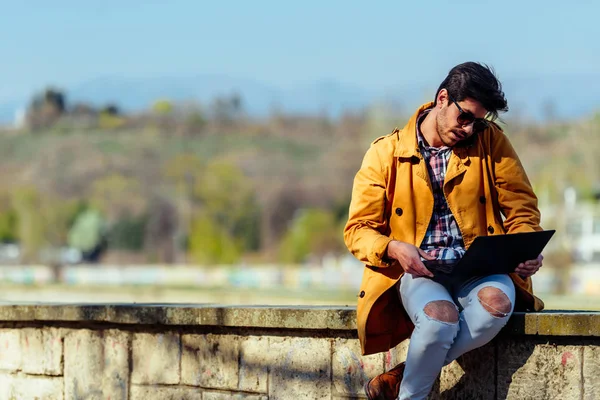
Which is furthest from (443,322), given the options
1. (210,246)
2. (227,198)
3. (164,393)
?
(227,198)

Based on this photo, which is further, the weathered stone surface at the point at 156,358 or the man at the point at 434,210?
the weathered stone surface at the point at 156,358

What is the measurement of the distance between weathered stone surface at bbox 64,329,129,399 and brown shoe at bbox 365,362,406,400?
1.66 metres

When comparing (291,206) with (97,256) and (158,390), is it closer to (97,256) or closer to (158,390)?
(97,256)

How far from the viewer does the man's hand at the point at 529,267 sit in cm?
521

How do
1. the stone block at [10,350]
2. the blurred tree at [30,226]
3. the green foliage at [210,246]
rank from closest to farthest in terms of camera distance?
the stone block at [10,350]
the green foliage at [210,246]
the blurred tree at [30,226]

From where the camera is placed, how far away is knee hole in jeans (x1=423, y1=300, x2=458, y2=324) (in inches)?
196

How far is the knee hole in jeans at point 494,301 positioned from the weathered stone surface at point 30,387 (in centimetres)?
272

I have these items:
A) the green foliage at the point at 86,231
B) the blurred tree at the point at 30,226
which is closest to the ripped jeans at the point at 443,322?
the blurred tree at the point at 30,226

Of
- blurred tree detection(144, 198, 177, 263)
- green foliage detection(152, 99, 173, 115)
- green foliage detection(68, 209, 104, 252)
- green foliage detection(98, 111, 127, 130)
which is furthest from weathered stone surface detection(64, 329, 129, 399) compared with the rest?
green foliage detection(152, 99, 173, 115)

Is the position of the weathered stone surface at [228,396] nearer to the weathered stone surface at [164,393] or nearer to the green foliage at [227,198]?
the weathered stone surface at [164,393]

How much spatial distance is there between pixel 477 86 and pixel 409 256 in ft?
2.53

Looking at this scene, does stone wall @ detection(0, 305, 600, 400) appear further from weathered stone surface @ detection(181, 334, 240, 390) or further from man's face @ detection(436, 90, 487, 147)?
man's face @ detection(436, 90, 487, 147)

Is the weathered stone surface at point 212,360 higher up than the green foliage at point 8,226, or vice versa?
the weathered stone surface at point 212,360

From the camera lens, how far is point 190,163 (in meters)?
115
